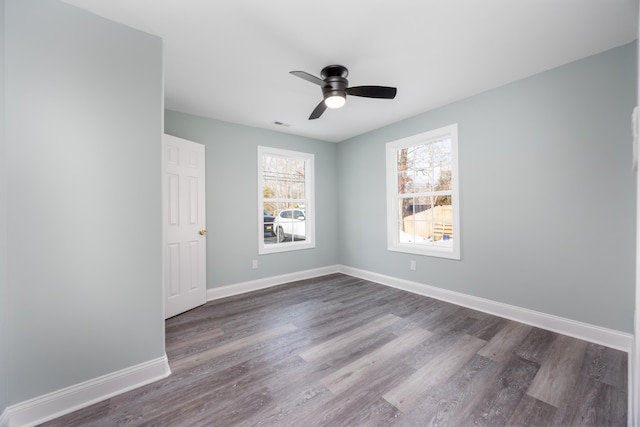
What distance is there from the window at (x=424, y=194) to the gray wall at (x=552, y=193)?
135mm

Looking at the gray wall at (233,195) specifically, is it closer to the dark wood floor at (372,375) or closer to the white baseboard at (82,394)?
the dark wood floor at (372,375)

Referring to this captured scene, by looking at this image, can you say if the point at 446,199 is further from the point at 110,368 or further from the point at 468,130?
the point at 110,368

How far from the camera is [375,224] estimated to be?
4.22 meters

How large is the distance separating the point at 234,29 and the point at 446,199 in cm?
298

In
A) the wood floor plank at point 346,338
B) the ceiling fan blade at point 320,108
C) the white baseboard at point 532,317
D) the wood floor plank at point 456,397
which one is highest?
the ceiling fan blade at point 320,108

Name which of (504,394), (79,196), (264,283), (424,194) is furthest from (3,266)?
(424,194)

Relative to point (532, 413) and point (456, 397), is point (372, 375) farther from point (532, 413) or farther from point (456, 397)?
point (532, 413)

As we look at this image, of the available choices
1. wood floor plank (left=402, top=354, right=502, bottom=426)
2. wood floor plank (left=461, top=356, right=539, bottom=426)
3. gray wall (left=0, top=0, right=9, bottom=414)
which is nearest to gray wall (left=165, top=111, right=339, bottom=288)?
gray wall (left=0, top=0, right=9, bottom=414)

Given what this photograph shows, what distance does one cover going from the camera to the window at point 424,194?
3.26 meters

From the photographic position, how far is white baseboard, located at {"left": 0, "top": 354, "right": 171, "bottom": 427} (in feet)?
4.72

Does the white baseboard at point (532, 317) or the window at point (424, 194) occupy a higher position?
the window at point (424, 194)

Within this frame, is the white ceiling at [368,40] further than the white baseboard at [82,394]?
Yes

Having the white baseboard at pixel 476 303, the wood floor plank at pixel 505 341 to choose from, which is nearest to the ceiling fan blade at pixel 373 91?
the wood floor plank at pixel 505 341

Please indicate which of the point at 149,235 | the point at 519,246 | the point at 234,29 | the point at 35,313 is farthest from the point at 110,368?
the point at 519,246
